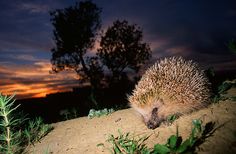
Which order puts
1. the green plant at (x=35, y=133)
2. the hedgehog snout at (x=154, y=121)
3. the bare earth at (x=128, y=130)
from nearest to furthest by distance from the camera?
the bare earth at (x=128, y=130) < the hedgehog snout at (x=154, y=121) < the green plant at (x=35, y=133)

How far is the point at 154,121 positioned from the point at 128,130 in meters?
0.59

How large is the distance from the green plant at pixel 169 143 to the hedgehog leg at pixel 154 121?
1.76 ft

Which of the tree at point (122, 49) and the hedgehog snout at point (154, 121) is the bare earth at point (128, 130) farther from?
the tree at point (122, 49)

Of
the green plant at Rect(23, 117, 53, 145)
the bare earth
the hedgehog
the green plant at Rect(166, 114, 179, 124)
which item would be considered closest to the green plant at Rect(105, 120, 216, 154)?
the bare earth

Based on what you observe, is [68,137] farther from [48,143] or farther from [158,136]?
[158,136]

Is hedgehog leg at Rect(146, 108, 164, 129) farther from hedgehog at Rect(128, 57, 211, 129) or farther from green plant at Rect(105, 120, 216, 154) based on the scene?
green plant at Rect(105, 120, 216, 154)

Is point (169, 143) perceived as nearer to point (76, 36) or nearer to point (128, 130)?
point (128, 130)

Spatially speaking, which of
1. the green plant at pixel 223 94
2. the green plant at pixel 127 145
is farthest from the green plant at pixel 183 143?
the green plant at pixel 223 94

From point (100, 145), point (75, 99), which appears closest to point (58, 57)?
point (75, 99)

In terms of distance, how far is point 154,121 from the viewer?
16.9 ft

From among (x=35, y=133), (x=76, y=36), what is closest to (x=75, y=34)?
(x=76, y=36)

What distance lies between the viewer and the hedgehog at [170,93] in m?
5.69

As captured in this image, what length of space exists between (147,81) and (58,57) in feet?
69.1

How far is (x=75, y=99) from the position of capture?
25828mm
